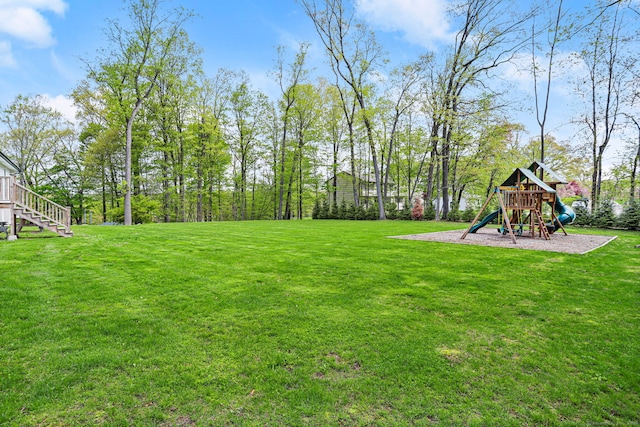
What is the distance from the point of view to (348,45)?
2239 cm

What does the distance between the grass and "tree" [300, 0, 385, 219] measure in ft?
61.9

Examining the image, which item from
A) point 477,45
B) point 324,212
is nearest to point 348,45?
point 477,45

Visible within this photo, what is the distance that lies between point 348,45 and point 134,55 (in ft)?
45.4

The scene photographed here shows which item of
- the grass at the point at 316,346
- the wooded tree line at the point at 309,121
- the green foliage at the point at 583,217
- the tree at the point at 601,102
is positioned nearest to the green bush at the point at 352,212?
the wooded tree line at the point at 309,121

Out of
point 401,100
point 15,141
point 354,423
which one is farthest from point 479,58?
point 15,141

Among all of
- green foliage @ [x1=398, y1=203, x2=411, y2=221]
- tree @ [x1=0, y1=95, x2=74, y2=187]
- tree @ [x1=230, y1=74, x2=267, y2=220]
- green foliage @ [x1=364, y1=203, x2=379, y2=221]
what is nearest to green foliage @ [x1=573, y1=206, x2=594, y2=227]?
green foliage @ [x1=398, y1=203, x2=411, y2=221]

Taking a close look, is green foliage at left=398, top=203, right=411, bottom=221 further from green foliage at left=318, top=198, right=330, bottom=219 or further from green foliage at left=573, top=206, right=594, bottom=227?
green foliage at left=573, top=206, right=594, bottom=227

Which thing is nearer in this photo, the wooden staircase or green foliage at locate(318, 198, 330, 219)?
the wooden staircase

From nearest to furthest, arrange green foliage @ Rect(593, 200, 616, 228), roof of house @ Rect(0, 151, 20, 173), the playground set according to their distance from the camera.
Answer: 1. the playground set
2. roof of house @ Rect(0, 151, 20, 173)
3. green foliage @ Rect(593, 200, 616, 228)

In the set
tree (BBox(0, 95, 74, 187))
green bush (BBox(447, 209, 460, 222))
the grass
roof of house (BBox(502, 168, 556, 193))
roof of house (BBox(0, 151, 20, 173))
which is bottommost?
the grass

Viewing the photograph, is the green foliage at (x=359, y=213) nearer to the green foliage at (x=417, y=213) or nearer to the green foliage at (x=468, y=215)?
the green foliage at (x=417, y=213)

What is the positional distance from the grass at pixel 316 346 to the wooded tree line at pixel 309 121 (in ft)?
52.7

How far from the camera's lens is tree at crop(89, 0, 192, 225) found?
17812 millimetres

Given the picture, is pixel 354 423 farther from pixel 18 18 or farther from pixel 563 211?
pixel 18 18
